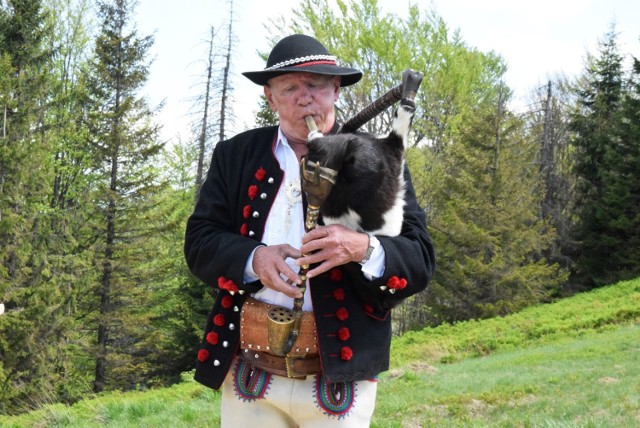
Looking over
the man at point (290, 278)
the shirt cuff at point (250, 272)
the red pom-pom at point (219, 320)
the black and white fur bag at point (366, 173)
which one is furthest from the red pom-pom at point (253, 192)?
the red pom-pom at point (219, 320)

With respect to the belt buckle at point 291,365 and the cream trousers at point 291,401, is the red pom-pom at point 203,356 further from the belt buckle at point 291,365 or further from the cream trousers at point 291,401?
the belt buckle at point 291,365

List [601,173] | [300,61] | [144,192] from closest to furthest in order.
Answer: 1. [300,61]
2. [144,192]
3. [601,173]

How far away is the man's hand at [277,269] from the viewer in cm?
209

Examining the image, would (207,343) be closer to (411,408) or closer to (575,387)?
(411,408)

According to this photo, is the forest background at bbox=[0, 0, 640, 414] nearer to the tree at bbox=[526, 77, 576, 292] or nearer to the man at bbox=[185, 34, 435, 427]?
the tree at bbox=[526, 77, 576, 292]

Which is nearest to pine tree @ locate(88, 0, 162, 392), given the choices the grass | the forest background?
the forest background

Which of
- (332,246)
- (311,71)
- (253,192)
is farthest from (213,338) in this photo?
(311,71)

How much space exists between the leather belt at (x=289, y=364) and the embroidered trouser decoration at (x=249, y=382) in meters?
0.04

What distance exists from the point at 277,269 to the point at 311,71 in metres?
0.77

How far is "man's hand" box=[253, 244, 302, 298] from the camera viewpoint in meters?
2.09

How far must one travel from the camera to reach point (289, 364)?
87.8 inches

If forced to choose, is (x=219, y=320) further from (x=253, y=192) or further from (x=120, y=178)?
(x=120, y=178)

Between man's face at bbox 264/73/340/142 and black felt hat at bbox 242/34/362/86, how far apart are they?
0.05 m

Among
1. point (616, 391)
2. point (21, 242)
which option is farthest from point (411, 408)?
point (21, 242)
